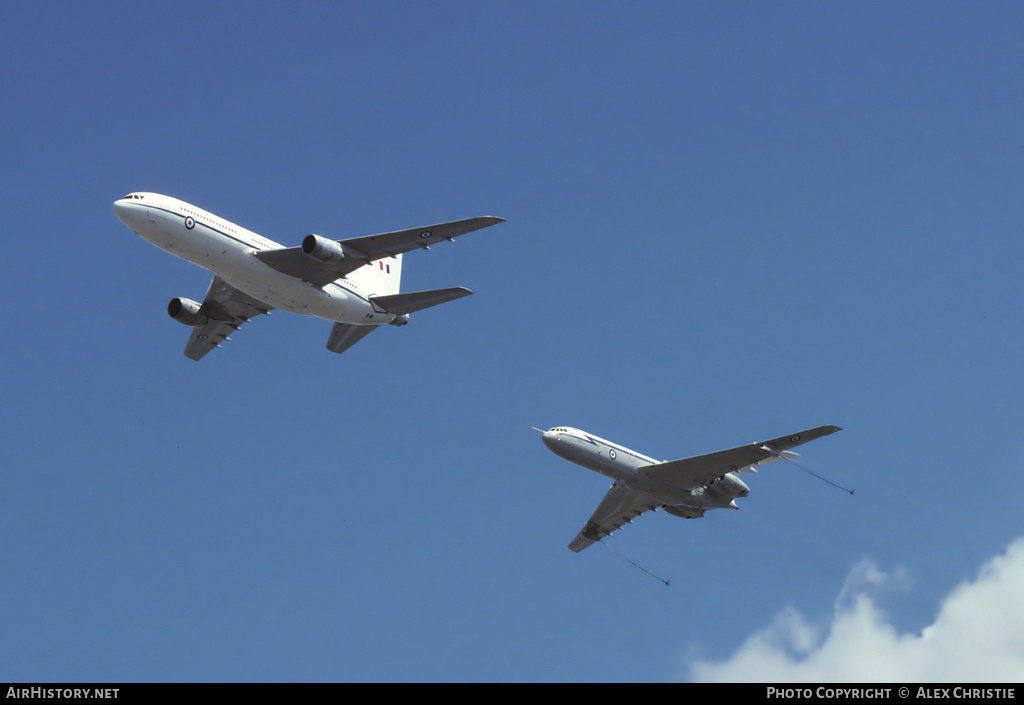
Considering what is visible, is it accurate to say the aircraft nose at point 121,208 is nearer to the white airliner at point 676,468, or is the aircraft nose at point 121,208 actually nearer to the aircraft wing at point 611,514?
the white airliner at point 676,468

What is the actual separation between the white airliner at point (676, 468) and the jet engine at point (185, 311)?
21.4 metres

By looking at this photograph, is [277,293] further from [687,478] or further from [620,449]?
[687,478]

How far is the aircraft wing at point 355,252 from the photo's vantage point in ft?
159

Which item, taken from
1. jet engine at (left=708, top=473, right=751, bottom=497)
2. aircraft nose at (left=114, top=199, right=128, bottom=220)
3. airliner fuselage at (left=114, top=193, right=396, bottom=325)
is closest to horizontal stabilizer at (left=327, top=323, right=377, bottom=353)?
airliner fuselage at (left=114, top=193, right=396, bottom=325)

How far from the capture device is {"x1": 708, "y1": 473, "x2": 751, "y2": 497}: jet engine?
58375 millimetres

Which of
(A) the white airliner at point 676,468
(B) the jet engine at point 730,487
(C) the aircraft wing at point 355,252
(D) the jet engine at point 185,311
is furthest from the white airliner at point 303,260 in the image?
(B) the jet engine at point 730,487

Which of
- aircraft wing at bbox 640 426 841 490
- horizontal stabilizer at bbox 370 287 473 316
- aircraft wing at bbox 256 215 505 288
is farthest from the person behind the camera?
aircraft wing at bbox 640 426 841 490

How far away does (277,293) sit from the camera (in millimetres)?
51906

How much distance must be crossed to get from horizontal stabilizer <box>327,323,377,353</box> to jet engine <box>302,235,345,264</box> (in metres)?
9.40

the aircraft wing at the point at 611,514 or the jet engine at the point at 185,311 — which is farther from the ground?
the jet engine at the point at 185,311

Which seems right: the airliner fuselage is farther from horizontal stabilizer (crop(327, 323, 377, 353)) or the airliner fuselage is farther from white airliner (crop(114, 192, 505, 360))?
horizontal stabilizer (crop(327, 323, 377, 353))
